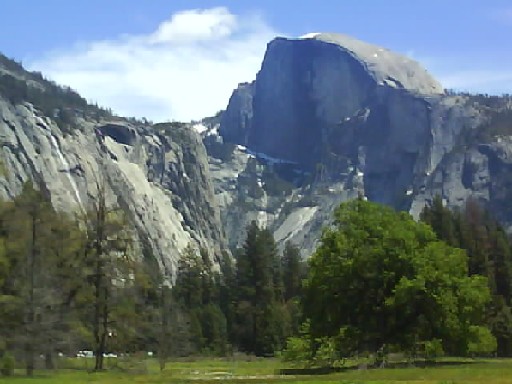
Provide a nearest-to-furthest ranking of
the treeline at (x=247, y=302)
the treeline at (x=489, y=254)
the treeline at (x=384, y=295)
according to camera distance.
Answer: the treeline at (x=384, y=295) < the treeline at (x=489, y=254) < the treeline at (x=247, y=302)

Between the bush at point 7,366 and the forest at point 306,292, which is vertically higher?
the forest at point 306,292

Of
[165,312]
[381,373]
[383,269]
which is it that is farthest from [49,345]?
[165,312]

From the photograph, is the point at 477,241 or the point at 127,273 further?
the point at 477,241

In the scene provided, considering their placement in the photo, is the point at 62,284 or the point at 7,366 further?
the point at 62,284

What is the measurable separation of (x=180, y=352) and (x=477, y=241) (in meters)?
35.2

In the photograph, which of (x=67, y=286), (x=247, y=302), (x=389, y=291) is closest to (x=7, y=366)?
(x=67, y=286)

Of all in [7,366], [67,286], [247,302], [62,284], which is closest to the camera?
[7,366]

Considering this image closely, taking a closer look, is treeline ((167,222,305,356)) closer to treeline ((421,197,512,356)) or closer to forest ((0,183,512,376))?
treeline ((421,197,512,356))

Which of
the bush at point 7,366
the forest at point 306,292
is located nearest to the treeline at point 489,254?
the forest at point 306,292

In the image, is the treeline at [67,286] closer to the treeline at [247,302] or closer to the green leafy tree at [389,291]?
the green leafy tree at [389,291]

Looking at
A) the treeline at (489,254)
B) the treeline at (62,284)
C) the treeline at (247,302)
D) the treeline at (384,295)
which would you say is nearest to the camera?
the treeline at (62,284)

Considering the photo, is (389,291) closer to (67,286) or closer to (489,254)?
(67,286)

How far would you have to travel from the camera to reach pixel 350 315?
5516 centimetres

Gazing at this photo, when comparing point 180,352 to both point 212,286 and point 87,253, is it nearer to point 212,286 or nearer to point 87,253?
point 212,286
